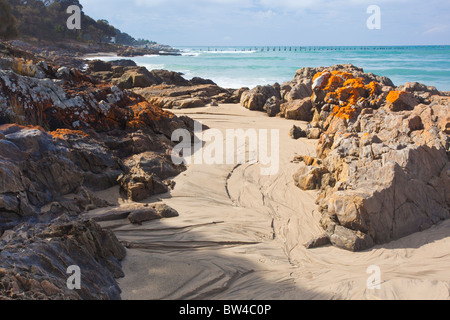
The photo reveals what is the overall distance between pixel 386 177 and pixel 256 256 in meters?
2.20

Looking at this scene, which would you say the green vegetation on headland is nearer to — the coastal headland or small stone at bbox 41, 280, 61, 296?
the coastal headland

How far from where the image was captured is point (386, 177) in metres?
4.73

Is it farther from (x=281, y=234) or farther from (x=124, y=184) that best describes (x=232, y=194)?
(x=124, y=184)

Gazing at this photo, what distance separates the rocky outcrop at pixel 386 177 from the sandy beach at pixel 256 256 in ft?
0.70

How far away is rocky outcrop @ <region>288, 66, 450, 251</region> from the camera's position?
4492 millimetres

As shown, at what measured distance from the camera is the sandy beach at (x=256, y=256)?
11.3ft

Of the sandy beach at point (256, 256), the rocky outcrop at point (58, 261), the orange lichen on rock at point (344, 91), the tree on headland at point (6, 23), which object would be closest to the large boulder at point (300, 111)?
the orange lichen on rock at point (344, 91)

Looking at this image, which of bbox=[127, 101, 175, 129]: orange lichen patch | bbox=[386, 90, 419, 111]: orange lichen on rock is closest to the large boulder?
bbox=[386, 90, 419, 111]: orange lichen on rock

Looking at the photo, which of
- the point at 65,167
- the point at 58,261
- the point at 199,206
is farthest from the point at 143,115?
the point at 58,261

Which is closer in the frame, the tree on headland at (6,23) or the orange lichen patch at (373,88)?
the orange lichen patch at (373,88)

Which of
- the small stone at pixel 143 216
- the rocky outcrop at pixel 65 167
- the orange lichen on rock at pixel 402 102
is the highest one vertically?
the orange lichen on rock at pixel 402 102

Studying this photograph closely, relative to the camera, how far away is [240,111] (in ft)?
45.1

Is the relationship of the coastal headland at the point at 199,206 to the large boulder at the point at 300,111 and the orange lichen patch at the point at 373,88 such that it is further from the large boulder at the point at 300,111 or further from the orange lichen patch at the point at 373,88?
the large boulder at the point at 300,111

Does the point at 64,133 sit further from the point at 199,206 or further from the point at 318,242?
the point at 318,242
